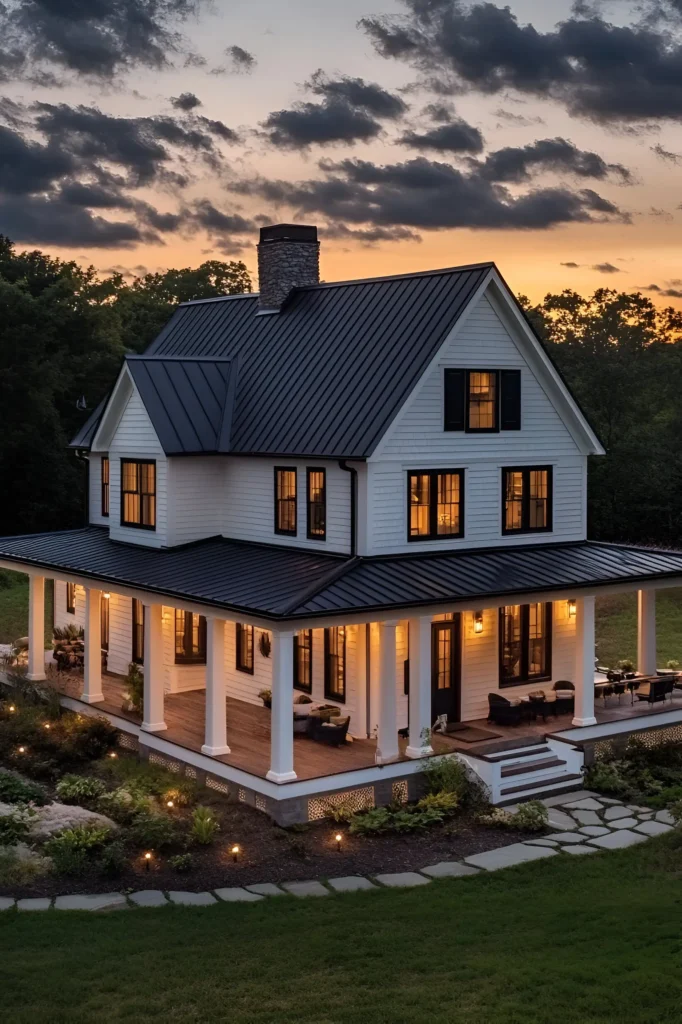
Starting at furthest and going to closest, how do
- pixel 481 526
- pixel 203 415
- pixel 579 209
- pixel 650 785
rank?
1. pixel 579 209
2. pixel 203 415
3. pixel 481 526
4. pixel 650 785

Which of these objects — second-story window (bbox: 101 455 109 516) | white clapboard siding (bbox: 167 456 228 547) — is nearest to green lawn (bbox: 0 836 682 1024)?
white clapboard siding (bbox: 167 456 228 547)

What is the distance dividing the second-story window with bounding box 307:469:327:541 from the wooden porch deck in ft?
12.7

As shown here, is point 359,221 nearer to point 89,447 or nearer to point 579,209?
point 579,209

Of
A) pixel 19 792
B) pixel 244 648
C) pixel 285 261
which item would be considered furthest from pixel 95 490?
pixel 19 792

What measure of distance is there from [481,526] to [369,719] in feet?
14.5

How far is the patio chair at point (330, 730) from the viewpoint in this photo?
2102 cm

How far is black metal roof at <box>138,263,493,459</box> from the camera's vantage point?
22.1m

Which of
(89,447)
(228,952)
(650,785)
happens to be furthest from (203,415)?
(228,952)

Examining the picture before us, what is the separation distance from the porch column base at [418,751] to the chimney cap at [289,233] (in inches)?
518

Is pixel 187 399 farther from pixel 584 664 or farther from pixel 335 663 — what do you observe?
pixel 584 664

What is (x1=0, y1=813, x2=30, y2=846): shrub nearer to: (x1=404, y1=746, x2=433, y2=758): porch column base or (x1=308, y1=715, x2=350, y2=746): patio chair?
(x1=308, y1=715, x2=350, y2=746): patio chair

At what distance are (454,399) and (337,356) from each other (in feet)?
9.92

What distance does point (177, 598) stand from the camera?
68.9ft

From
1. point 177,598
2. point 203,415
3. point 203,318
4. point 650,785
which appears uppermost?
point 203,318
